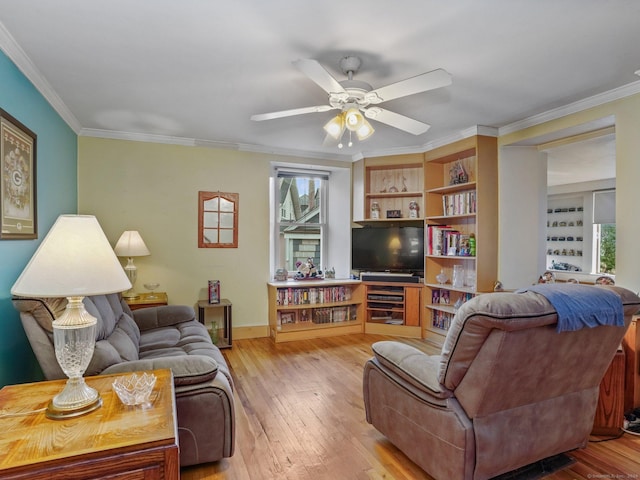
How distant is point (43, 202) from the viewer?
8.77 feet

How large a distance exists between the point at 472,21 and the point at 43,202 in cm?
312

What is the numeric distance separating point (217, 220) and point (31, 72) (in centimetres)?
222

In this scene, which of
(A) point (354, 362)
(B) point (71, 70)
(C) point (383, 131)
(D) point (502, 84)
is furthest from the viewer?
(C) point (383, 131)

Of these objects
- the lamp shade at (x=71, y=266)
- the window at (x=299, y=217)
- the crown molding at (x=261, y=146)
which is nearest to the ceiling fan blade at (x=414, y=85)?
the lamp shade at (x=71, y=266)

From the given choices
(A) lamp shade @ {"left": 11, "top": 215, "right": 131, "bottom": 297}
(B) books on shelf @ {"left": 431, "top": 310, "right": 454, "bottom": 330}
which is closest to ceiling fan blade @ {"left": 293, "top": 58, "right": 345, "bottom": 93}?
(A) lamp shade @ {"left": 11, "top": 215, "right": 131, "bottom": 297}

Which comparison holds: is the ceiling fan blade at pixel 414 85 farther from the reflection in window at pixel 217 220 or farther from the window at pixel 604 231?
the window at pixel 604 231

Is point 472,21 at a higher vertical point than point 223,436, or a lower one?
higher

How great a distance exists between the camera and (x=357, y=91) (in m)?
2.18

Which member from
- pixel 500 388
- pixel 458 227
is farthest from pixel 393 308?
pixel 500 388

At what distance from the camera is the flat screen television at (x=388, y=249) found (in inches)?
179

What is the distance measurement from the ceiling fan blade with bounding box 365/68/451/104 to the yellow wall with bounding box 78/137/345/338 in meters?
2.55

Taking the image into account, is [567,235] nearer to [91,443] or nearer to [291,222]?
[291,222]

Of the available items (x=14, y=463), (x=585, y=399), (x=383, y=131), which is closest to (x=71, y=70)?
(x=14, y=463)

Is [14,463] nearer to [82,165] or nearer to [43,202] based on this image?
[43,202]
